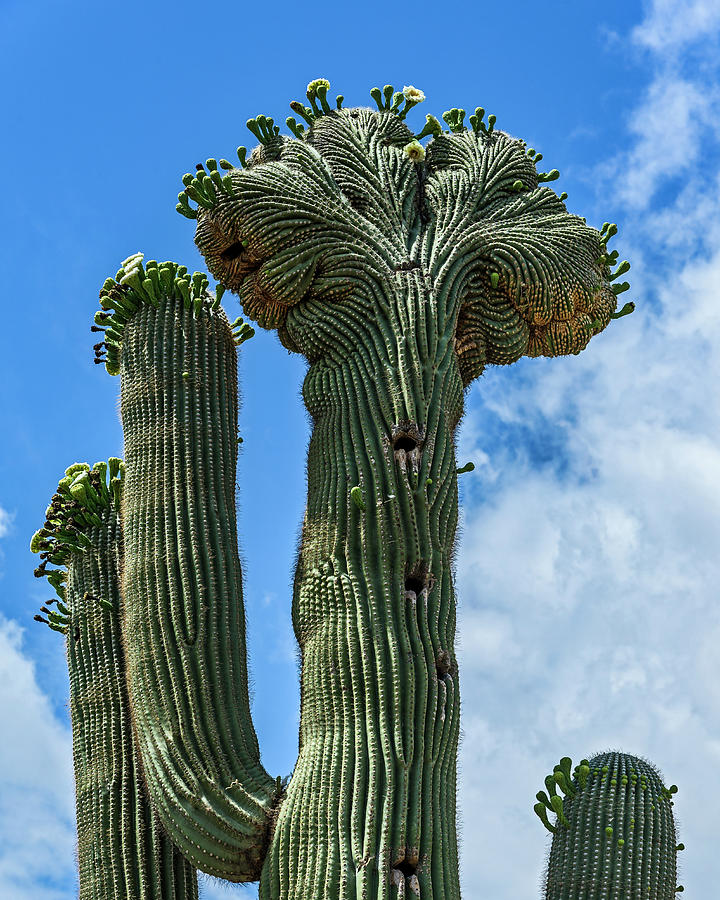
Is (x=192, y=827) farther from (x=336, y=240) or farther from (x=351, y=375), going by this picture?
(x=336, y=240)

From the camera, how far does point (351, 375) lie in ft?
34.8

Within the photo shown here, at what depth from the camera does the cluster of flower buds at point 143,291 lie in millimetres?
11078

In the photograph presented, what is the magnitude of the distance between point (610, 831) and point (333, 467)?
307cm

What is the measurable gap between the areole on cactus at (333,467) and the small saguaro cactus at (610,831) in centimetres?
15

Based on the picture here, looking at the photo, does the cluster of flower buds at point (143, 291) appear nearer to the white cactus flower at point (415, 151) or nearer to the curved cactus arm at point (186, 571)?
the curved cactus arm at point (186, 571)

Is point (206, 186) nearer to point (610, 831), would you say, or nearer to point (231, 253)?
point (231, 253)

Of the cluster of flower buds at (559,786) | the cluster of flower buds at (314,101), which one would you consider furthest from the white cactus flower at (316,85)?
the cluster of flower buds at (559,786)

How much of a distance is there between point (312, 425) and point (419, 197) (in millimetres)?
2143

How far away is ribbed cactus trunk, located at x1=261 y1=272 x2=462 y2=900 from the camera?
29.5 ft

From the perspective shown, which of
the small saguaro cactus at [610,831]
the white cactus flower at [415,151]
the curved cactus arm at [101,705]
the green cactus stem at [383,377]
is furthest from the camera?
the white cactus flower at [415,151]

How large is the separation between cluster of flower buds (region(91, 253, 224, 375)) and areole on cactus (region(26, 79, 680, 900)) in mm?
19

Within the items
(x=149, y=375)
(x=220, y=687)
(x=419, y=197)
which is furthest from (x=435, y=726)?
(x=419, y=197)

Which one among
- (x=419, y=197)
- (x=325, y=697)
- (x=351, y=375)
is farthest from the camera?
(x=419, y=197)

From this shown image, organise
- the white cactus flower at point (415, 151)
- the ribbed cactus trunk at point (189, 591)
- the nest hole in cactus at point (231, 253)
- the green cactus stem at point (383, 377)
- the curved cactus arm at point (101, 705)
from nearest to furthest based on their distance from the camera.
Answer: the green cactus stem at point (383, 377)
the ribbed cactus trunk at point (189, 591)
the curved cactus arm at point (101, 705)
the nest hole in cactus at point (231, 253)
the white cactus flower at point (415, 151)
